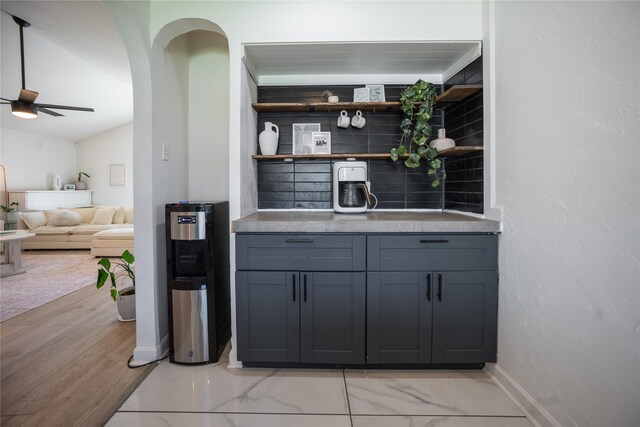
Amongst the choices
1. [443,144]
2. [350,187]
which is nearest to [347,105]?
[350,187]

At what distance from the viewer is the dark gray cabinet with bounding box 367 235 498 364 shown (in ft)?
5.95

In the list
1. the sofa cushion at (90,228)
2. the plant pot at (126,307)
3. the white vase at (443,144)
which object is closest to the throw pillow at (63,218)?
the sofa cushion at (90,228)

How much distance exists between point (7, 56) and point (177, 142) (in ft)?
11.9

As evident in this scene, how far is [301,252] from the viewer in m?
1.84

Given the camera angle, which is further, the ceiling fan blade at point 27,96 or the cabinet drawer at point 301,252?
the ceiling fan blade at point 27,96

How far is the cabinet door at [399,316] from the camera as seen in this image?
1.82 meters

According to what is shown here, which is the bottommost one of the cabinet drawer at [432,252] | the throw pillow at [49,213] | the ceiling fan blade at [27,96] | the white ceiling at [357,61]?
the cabinet drawer at [432,252]

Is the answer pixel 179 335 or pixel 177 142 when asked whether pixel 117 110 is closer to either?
pixel 177 142

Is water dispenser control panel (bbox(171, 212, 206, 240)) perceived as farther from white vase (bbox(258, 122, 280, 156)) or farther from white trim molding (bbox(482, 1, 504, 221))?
white trim molding (bbox(482, 1, 504, 221))

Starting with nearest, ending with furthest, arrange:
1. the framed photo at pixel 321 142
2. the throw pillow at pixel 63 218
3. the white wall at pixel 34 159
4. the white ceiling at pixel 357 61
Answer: the white ceiling at pixel 357 61 < the framed photo at pixel 321 142 < the throw pillow at pixel 63 218 < the white wall at pixel 34 159

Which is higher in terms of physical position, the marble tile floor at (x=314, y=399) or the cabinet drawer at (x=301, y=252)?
the cabinet drawer at (x=301, y=252)

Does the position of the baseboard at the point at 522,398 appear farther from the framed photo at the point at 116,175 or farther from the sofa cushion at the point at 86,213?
the framed photo at the point at 116,175

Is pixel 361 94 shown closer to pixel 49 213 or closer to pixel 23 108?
pixel 23 108

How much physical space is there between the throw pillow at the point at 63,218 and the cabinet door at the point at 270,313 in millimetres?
5988
